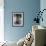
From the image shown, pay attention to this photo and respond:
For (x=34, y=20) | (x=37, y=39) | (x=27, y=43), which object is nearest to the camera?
(x=37, y=39)

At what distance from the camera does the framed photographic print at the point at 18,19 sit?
585cm

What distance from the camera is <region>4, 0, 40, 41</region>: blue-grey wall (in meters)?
5.82

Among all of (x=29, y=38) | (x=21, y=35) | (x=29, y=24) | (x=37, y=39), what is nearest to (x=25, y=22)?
(x=29, y=24)

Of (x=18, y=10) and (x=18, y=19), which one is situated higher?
(x=18, y=10)

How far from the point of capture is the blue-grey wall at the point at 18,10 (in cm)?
582

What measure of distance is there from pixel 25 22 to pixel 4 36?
1081 mm

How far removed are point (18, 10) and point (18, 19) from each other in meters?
0.39

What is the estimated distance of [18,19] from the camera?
19.3 ft

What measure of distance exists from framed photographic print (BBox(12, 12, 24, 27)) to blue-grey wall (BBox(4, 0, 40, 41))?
0.42 feet

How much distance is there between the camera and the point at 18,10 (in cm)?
585

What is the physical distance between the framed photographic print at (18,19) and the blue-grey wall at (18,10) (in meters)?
0.13

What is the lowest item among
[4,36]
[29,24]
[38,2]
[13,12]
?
[4,36]

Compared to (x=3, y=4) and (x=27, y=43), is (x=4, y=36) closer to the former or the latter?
(x=3, y=4)

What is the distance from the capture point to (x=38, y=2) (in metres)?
5.86
